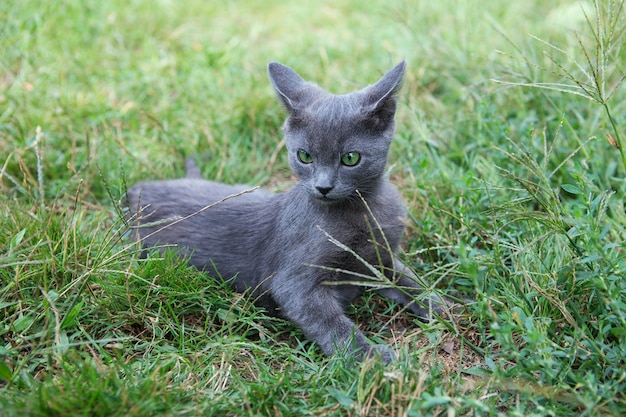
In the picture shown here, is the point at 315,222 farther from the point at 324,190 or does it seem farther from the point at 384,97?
the point at 384,97

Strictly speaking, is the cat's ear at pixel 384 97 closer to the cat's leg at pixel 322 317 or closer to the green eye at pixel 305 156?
the green eye at pixel 305 156

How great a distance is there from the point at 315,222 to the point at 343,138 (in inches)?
18.0

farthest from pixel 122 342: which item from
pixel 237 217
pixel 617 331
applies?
pixel 617 331

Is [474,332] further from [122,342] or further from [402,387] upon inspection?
[122,342]

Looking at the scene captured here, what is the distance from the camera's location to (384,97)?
2.64 m

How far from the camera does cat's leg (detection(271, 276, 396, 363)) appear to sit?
260cm

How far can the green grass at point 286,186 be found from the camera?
7.22ft

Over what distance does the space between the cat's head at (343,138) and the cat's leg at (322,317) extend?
0.45m

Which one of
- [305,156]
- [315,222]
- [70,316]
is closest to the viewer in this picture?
[70,316]

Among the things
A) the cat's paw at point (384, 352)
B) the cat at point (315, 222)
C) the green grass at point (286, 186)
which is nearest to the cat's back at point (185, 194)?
the cat at point (315, 222)

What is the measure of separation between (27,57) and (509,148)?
12.3 ft

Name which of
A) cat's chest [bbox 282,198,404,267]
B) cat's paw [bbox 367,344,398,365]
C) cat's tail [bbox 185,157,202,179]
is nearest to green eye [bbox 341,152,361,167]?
cat's chest [bbox 282,198,404,267]

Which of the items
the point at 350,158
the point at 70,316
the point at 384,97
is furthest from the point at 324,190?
the point at 70,316

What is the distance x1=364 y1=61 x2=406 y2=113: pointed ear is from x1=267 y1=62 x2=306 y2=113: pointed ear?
37cm
